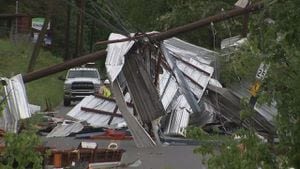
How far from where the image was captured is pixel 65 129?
22.9m

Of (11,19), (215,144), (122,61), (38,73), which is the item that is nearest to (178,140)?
(122,61)

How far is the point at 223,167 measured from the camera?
4645 millimetres

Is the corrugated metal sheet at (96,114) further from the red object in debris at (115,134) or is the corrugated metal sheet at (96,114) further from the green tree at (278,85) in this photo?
the green tree at (278,85)

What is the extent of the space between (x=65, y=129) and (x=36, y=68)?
103ft

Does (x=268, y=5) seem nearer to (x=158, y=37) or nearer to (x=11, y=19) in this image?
(x=158, y=37)

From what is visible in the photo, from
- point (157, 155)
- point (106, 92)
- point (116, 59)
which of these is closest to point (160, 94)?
point (116, 59)

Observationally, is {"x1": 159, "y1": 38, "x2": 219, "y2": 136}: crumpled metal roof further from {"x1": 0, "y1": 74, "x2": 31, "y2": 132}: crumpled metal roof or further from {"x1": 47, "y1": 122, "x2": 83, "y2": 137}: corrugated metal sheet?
{"x1": 0, "y1": 74, "x2": 31, "y2": 132}: crumpled metal roof

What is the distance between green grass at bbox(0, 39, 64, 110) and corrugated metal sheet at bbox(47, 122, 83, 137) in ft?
31.6

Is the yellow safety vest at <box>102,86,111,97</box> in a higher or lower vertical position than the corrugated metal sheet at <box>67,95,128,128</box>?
higher

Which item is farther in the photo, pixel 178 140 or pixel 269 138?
pixel 178 140

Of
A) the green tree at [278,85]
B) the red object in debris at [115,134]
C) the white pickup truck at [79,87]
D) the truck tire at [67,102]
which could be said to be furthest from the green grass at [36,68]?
the green tree at [278,85]

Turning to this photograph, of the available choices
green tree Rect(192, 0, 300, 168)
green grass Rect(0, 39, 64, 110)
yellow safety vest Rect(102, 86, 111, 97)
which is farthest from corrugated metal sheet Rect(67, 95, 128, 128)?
green tree Rect(192, 0, 300, 168)

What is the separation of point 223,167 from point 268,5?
1117mm

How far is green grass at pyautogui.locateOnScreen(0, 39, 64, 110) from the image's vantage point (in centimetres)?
3962
